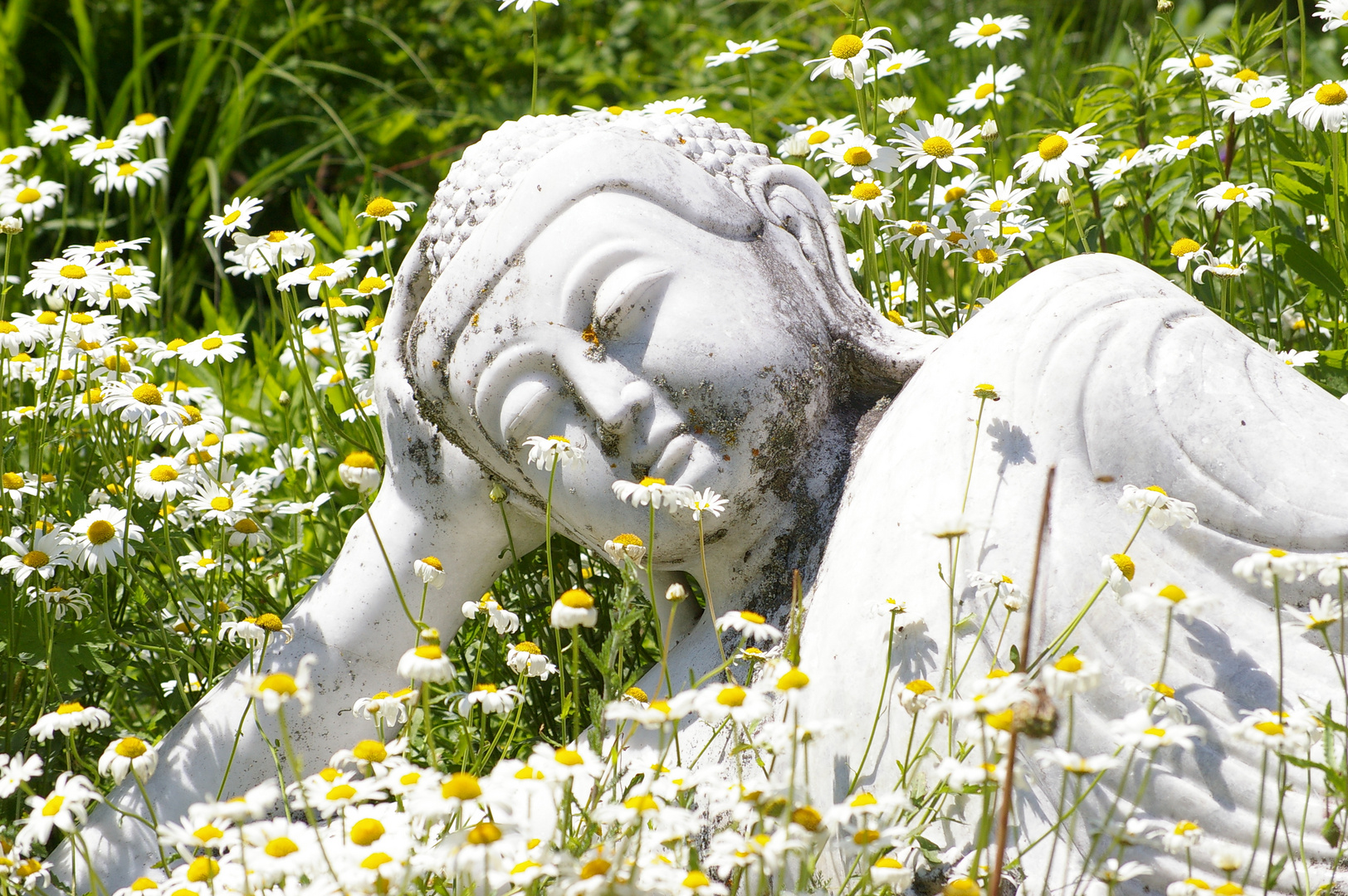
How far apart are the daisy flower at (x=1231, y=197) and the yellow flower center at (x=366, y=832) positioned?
1.86 metres

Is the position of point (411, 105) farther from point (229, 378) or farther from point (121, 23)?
point (229, 378)

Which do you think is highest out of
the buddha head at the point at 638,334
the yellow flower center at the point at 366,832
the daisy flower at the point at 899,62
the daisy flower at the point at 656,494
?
the daisy flower at the point at 899,62

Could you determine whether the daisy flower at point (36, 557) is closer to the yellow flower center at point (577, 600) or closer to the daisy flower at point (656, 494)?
the daisy flower at point (656, 494)

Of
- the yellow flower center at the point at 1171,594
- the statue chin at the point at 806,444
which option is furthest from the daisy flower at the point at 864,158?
the yellow flower center at the point at 1171,594

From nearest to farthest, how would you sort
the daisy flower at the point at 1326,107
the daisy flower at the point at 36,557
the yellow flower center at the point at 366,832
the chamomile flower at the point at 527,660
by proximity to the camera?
the yellow flower center at the point at 366,832 < the chamomile flower at the point at 527,660 < the daisy flower at the point at 36,557 < the daisy flower at the point at 1326,107

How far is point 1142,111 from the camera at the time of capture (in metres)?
3.21

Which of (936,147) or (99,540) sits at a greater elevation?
(936,147)

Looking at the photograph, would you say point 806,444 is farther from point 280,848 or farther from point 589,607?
point 280,848

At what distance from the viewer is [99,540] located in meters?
2.38

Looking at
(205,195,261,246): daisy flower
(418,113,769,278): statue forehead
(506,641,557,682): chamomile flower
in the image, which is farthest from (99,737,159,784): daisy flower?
(205,195,261,246): daisy flower

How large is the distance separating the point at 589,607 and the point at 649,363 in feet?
1.51

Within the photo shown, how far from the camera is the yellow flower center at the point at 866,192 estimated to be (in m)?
2.55

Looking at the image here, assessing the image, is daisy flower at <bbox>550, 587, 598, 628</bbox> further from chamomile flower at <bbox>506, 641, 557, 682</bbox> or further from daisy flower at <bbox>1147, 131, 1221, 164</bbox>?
daisy flower at <bbox>1147, 131, 1221, 164</bbox>

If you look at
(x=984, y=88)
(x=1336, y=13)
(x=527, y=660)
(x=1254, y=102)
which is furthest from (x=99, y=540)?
(x=1336, y=13)
